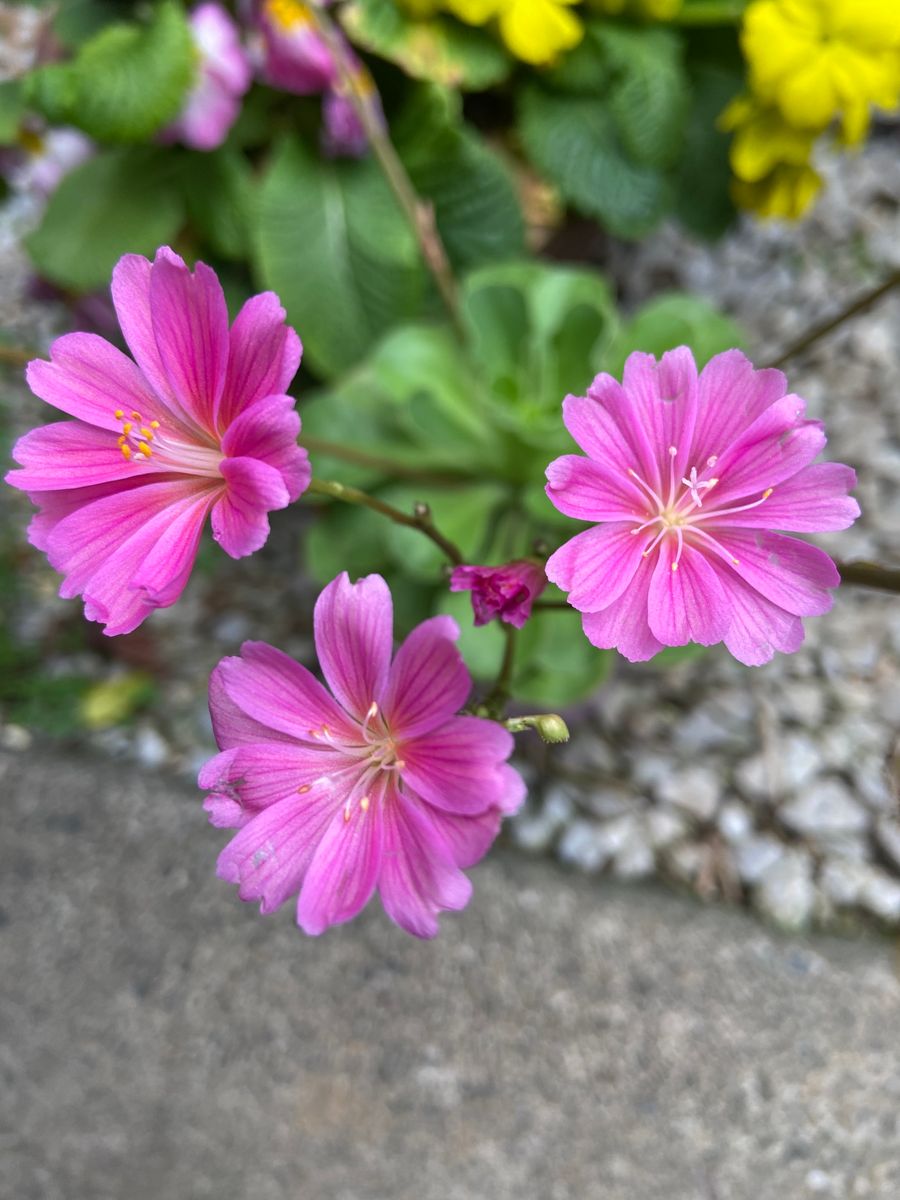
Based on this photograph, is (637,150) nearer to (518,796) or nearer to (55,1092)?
(518,796)

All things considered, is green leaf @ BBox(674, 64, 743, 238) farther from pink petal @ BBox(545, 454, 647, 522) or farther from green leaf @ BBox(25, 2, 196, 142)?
pink petal @ BBox(545, 454, 647, 522)

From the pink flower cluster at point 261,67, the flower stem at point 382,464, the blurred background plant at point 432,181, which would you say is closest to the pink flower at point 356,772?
the flower stem at point 382,464

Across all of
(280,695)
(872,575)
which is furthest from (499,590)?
(872,575)

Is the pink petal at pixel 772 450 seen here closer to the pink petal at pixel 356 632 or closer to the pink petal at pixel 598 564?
the pink petal at pixel 598 564

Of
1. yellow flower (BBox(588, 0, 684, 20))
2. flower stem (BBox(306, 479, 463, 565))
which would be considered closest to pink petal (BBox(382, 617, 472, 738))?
flower stem (BBox(306, 479, 463, 565))

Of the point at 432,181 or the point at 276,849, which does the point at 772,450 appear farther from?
the point at 432,181

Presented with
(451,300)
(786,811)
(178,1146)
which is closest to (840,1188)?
(786,811)
